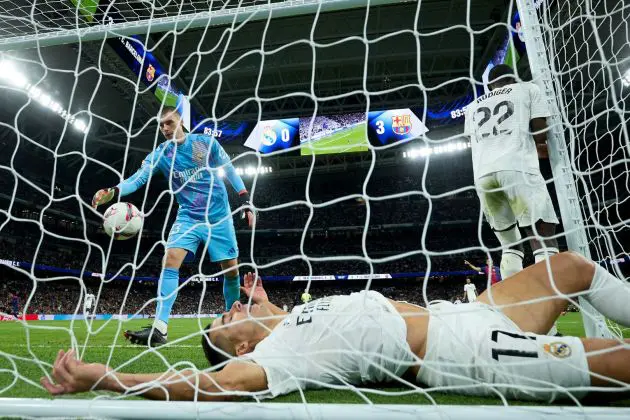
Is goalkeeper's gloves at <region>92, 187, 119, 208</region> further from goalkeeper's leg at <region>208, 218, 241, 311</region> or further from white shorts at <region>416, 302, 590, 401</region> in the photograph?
white shorts at <region>416, 302, 590, 401</region>

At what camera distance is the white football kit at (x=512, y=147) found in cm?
252

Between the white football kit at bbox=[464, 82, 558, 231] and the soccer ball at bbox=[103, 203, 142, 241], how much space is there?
242cm

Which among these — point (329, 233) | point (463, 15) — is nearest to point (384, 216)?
point (329, 233)

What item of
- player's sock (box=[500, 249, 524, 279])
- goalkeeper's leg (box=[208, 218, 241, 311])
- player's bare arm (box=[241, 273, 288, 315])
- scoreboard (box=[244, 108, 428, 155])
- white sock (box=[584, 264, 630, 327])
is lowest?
white sock (box=[584, 264, 630, 327])

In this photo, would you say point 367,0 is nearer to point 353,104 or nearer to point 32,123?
point 353,104

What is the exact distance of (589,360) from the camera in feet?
4.58

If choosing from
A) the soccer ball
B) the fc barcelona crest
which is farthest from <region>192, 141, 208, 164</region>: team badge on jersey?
the fc barcelona crest

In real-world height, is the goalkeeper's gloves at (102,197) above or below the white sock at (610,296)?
above

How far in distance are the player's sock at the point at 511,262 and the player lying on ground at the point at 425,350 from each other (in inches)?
48.5

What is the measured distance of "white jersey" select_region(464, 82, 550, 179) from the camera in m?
2.49

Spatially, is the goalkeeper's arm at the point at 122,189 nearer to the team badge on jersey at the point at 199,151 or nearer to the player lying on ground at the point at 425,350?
the team badge on jersey at the point at 199,151

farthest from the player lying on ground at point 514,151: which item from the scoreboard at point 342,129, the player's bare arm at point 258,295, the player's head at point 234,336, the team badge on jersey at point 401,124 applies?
the team badge on jersey at point 401,124

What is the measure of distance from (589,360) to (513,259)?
1.66 metres

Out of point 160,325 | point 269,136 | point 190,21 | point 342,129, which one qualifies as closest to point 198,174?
point 160,325
